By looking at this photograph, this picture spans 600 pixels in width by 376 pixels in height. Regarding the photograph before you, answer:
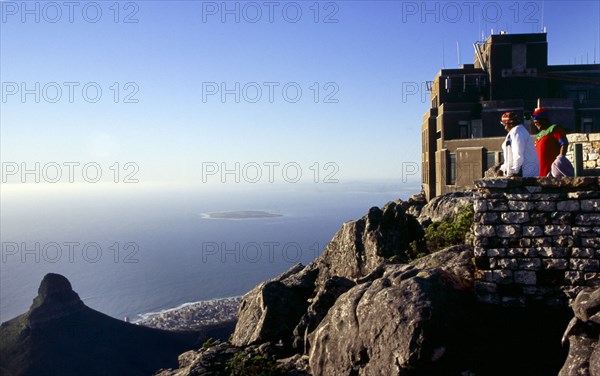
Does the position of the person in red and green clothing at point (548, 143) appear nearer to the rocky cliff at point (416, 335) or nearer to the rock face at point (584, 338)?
the rocky cliff at point (416, 335)

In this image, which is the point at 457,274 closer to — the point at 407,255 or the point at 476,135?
the point at 407,255

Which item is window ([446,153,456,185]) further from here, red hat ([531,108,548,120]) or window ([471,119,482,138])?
red hat ([531,108,548,120])

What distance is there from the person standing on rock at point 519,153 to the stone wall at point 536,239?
17.1 inches

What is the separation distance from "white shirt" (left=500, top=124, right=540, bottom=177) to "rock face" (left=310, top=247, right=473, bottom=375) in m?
2.55

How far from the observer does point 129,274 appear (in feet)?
655

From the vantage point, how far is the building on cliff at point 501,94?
39594 millimetres

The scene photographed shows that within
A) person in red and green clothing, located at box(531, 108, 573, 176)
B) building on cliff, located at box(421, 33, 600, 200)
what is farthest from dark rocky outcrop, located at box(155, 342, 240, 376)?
building on cliff, located at box(421, 33, 600, 200)

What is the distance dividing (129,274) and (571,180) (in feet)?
687

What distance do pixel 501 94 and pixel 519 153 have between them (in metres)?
38.4

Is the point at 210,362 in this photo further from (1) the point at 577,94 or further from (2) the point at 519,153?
(1) the point at 577,94

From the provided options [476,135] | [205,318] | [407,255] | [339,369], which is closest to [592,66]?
[476,135]

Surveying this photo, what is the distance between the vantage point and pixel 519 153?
9.52 meters

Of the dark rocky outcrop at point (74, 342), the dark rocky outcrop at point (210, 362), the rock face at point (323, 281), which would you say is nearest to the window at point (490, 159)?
the rock face at point (323, 281)

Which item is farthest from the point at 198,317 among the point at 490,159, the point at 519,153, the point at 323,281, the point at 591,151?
the point at 519,153
